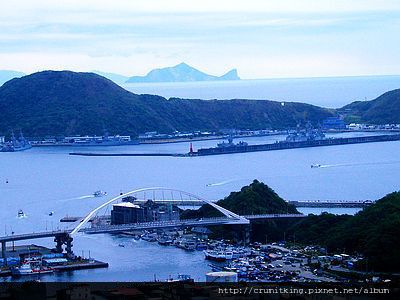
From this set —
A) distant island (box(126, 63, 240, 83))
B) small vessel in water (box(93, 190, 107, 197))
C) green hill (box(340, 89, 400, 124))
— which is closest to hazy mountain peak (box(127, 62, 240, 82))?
distant island (box(126, 63, 240, 83))

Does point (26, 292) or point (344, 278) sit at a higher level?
point (26, 292)

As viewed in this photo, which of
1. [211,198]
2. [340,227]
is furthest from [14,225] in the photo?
[340,227]

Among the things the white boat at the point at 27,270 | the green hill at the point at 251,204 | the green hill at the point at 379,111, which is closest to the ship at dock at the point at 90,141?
the green hill at the point at 379,111

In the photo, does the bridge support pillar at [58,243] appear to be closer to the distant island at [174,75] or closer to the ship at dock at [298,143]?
the ship at dock at [298,143]

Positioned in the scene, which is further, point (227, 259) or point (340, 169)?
point (340, 169)

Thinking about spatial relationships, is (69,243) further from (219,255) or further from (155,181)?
(155,181)

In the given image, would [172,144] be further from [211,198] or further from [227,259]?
[227,259]

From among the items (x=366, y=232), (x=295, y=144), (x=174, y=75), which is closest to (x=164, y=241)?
(x=366, y=232)
